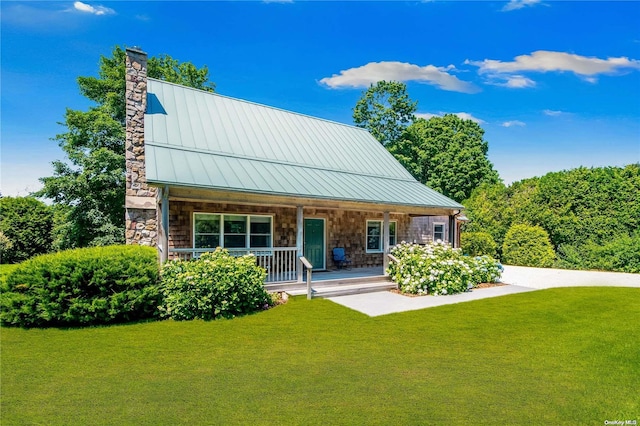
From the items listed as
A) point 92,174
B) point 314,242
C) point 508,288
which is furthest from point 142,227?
point 508,288

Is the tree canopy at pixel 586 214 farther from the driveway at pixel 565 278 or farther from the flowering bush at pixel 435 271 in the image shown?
the flowering bush at pixel 435 271

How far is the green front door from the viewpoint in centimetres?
1288

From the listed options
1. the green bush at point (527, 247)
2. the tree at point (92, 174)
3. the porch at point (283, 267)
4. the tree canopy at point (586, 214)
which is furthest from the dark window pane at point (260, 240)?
the tree canopy at point (586, 214)

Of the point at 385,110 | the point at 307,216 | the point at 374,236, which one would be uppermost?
the point at 385,110

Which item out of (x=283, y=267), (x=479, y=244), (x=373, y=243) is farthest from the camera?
(x=479, y=244)

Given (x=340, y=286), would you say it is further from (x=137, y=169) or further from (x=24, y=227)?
(x=24, y=227)

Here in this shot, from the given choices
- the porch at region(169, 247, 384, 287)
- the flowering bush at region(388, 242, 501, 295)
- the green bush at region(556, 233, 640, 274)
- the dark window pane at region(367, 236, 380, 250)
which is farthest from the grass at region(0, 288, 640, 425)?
the green bush at region(556, 233, 640, 274)

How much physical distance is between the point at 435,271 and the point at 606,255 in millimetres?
11015

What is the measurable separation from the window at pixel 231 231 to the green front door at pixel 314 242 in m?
1.61

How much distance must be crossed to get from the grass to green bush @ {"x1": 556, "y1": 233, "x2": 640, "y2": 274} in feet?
33.4

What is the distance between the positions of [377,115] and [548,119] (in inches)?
458

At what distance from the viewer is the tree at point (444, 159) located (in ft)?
94.2

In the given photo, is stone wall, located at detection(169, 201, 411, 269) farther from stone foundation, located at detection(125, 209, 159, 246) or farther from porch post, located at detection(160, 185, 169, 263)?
porch post, located at detection(160, 185, 169, 263)

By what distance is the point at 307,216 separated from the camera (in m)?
12.9
